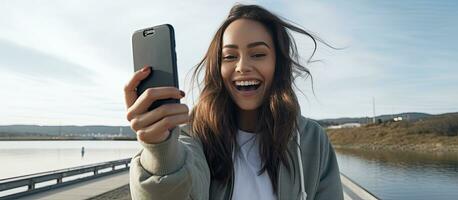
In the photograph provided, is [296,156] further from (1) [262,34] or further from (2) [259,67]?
(1) [262,34]

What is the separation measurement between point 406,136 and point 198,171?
290ft

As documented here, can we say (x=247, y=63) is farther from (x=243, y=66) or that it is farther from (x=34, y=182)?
(x=34, y=182)

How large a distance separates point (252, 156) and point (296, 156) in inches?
8.7

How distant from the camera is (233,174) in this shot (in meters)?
1.95

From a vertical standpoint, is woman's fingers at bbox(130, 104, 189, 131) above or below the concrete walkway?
above

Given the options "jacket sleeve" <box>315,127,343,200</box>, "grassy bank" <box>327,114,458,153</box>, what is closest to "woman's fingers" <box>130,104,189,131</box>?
"jacket sleeve" <box>315,127,343,200</box>

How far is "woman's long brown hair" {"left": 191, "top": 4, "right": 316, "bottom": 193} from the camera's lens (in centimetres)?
198

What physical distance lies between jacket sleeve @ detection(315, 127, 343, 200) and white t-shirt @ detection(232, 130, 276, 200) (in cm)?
33

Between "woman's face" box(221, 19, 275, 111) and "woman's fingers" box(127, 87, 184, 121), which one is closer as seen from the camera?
"woman's fingers" box(127, 87, 184, 121)

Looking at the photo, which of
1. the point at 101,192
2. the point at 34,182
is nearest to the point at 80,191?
the point at 101,192

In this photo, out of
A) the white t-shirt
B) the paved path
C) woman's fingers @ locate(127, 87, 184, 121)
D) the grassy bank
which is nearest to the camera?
woman's fingers @ locate(127, 87, 184, 121)

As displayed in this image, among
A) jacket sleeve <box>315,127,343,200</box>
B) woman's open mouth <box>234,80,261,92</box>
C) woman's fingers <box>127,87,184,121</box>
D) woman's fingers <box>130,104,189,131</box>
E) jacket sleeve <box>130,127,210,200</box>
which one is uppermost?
woman's open mouth <box>234,80,261,92</box>

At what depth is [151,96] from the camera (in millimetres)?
1194

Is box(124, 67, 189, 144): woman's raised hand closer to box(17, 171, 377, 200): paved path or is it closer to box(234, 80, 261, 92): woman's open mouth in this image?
box(234, 80, 261, 92): woman's open mouth
